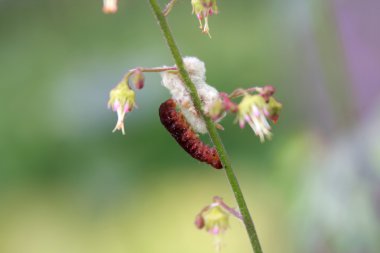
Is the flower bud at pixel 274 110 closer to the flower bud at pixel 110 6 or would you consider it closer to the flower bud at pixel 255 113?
the flower bud at pixel 255 113

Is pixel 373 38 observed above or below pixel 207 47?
below

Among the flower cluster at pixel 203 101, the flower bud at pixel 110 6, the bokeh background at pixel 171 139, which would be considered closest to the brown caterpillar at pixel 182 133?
the flower cluster at pixel 203 101

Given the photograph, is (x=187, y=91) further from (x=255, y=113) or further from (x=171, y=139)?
(x=171, y=139)

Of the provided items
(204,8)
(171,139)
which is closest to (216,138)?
(204,8)

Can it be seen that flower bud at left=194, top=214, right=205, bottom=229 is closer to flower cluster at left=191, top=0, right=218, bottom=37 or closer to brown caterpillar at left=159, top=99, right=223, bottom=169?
brown caterpillar at left=159, top=99, right=223, bottom=169

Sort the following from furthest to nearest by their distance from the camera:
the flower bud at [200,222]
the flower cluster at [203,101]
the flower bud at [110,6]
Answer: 1. the flower bud at [200,222]
2. the flower cluster at [203,101]
3. the flower bud at [110,6]

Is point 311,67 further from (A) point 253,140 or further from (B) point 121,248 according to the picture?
(B) point 121,248

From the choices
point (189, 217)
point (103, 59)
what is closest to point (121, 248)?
point (189, 217)
